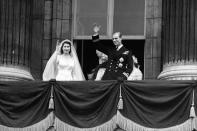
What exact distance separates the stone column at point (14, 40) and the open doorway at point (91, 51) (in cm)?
212

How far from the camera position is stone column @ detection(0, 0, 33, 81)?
28.0 meters

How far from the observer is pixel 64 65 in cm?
2744

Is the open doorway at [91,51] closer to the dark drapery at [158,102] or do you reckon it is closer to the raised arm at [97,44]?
the raised arm at [97,44]

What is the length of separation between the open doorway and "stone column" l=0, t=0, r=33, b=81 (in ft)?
6.95

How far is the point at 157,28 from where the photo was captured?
96.8 ft

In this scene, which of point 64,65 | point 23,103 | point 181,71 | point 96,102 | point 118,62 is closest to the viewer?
point 96,102

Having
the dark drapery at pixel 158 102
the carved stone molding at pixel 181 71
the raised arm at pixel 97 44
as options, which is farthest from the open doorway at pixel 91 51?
the dark drapery at pixel 158 102

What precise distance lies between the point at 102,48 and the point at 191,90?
4.01m

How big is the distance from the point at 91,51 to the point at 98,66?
205cm

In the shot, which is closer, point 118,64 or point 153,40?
point 118,64

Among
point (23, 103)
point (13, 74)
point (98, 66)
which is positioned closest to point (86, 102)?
point (23, 103)

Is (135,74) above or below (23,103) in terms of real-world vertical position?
above

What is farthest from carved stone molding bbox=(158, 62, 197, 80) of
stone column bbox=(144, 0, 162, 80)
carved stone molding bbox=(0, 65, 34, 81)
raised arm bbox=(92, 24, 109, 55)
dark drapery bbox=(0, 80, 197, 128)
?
carved stone molding bbox=(0, 65, 34, 81)

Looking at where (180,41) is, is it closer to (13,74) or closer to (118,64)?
(118,64)
